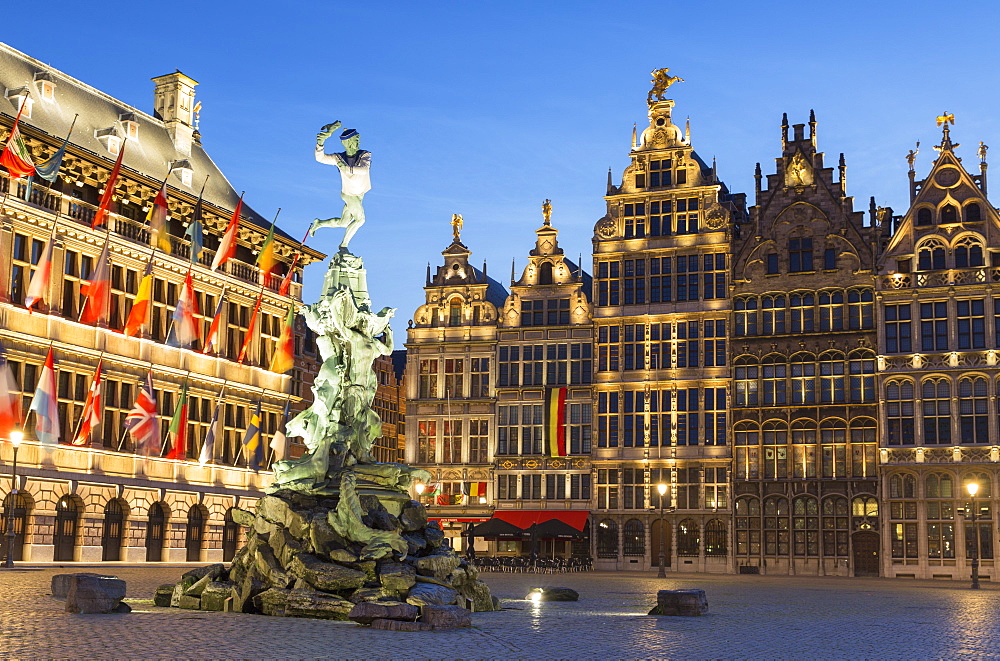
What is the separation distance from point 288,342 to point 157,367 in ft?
17.8

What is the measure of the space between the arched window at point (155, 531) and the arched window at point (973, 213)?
35.9 m

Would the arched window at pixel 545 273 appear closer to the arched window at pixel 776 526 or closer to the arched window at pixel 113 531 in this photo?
the arched window at pixel 776 526

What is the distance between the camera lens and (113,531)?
43.8 meters

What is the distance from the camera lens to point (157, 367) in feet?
152

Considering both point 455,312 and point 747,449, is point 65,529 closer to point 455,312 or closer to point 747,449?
point 455,312

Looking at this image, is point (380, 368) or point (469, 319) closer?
point (469, 319)

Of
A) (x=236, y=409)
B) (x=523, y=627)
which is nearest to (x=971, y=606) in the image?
(x=523, y=627)

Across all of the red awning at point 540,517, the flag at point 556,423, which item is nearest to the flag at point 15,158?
the flag at point 556,423

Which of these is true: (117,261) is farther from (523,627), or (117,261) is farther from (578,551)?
(523,627)

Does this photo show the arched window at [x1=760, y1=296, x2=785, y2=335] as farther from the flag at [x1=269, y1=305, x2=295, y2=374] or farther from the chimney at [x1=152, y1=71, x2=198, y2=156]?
the chimney at [x1=152, y1=71, x2=198, y2=156]

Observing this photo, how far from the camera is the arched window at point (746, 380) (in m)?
53.8

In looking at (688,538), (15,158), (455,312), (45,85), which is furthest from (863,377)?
(45,85)

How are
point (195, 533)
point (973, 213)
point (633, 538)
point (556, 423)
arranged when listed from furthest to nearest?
point (556, 423) < point (633, 538) < point (973, 213) < point (195, 533)

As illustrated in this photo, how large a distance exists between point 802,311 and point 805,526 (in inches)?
377
